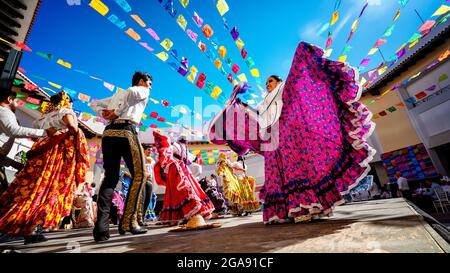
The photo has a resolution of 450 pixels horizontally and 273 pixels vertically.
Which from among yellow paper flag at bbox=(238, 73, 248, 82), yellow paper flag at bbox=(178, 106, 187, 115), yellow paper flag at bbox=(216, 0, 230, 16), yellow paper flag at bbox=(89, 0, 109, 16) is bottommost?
Answer: yellow paper flag at bbox=(178, 106, 187, 115)

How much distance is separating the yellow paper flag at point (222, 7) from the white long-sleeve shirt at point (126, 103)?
2367 mm

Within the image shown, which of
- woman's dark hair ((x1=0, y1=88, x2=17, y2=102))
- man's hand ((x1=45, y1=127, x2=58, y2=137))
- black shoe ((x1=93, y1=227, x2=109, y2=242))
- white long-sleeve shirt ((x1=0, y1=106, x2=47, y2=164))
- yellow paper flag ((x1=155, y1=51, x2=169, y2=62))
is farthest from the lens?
yellow paper flag ((x1=155, y1=51, x2=169, y2=62))

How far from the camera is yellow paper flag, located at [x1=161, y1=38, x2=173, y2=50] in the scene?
427 cm

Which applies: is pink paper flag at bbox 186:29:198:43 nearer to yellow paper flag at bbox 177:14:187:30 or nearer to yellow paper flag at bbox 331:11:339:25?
yellow paper flag at bbox 177:14:187:30

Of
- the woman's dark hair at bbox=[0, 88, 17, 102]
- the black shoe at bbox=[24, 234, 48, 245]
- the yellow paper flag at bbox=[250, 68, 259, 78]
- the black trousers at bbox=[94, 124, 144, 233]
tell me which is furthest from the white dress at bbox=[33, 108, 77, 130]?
the yellow paper flag at bbox=[250, 68, 259, 78]

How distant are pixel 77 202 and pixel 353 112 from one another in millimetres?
9068

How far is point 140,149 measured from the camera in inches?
94.0

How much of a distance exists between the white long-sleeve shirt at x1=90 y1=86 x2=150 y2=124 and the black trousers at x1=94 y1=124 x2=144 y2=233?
13cm

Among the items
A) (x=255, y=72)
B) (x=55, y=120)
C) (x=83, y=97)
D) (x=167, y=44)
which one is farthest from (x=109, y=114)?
(x=83, y=97)

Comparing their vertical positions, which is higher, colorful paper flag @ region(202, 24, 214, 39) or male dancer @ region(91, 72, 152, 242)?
colorful paper flag @ region(202, 24, 214, 39)

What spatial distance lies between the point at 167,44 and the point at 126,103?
2458mm

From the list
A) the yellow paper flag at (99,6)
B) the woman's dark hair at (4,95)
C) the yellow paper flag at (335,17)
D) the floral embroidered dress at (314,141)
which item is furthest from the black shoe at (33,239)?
the yellow paper flag at (335,17)

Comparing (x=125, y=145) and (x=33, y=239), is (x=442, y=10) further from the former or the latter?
(x=33, y=239)
